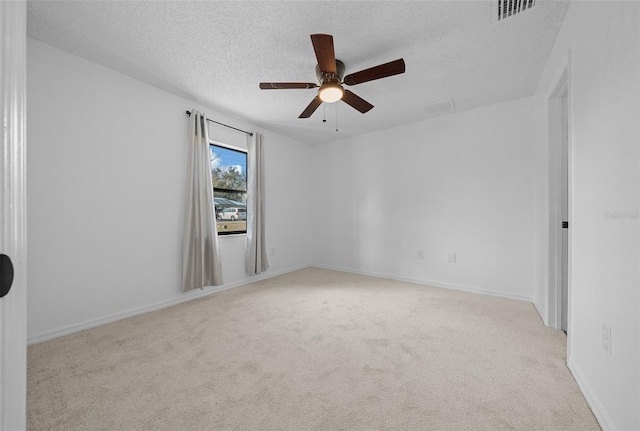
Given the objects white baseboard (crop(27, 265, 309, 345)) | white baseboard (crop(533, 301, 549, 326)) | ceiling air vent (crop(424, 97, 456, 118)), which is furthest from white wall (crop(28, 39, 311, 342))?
white baseboard (crop(533, 301, 549, 326))

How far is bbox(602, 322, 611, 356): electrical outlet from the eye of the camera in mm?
1307

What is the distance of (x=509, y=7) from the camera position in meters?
1.83

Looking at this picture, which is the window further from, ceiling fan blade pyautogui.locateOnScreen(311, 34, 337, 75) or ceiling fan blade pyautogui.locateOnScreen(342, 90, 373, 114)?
ceiling fan blade pyautogui.locateOnScreen(311, 34, 337, 75)

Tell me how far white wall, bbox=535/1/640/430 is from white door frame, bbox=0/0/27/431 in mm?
1980

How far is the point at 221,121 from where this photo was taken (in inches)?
145

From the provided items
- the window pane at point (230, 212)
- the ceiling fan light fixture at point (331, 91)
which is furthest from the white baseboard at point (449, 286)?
the ceiling fan light fixture at point (331, 91)

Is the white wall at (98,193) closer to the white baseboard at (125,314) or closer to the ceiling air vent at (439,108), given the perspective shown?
the white baseboard at (125,314)

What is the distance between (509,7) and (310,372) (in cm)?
282

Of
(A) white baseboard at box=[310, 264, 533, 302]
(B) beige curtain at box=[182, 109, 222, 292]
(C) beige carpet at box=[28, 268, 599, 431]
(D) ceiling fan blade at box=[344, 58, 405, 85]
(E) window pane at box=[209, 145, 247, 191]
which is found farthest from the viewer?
(E) window pane at box=[209, 145, 247, 191]

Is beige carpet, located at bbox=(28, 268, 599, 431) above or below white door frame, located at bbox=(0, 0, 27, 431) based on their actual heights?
below

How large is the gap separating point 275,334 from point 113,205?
2026 millimetres

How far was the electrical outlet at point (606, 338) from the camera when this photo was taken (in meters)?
1.31

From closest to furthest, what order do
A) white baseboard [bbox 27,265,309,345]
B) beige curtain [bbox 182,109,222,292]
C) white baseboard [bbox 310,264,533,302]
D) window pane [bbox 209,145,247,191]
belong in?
white baseboard [bbox 27,265,309,345] < beige curtain [bbox 182,109,222,292] < white baseboard [bbox 310,264,533,302] < window pane [bbox 209,145,247,191]

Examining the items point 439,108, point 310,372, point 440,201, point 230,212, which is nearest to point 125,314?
point 230,212
